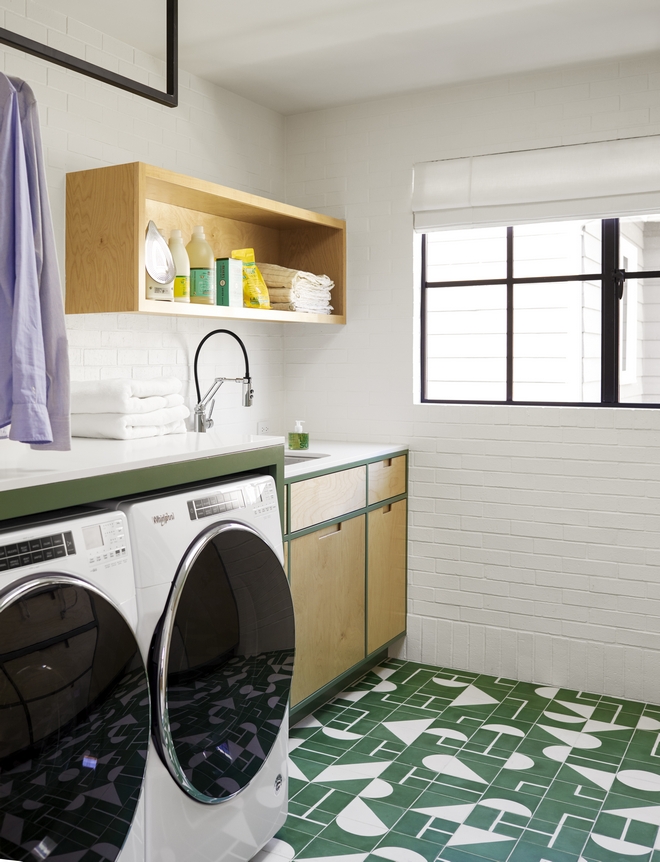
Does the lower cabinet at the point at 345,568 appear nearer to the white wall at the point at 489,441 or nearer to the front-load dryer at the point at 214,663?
the white wall at the point at 489,441

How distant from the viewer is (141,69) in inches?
118

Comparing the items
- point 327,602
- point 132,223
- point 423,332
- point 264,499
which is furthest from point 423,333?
point 264,499

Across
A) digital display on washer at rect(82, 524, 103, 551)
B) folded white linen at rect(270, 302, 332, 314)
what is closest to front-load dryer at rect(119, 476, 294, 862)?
digital display on washer at rect(82, 524, 103, 551)

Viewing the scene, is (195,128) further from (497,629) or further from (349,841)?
(349,841)

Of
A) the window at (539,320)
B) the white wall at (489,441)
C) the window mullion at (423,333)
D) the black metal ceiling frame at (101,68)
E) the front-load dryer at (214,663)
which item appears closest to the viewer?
the black metal ceiling frame at (101,68)

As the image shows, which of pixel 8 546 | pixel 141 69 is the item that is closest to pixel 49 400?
pixel 8 546

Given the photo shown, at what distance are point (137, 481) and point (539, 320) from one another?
2813 mm

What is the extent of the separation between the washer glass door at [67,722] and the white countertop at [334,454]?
3.87 ft

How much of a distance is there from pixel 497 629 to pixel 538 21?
2.38 meters

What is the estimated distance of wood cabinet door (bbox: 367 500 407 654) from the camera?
3.33 metres

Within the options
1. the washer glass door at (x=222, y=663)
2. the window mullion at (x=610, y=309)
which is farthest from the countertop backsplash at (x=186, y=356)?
the window mullion at (x=610, y=309)

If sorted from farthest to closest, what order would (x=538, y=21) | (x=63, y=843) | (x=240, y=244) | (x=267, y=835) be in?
(x=240, y=244)
(x=538, y=21)
(x=267, y=835)
(x=63, y=843)

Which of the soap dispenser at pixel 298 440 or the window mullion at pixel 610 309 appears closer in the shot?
the window mullion at pixel 610 309

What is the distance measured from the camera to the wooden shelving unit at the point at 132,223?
2.61 m
